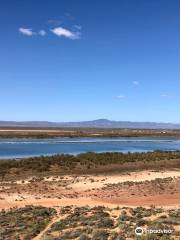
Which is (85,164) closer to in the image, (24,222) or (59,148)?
(24,222)

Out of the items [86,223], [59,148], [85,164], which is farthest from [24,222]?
[59,148]

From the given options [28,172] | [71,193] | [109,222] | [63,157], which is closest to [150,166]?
[63,157]

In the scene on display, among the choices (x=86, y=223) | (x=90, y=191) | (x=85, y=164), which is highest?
(x=86, y=223)

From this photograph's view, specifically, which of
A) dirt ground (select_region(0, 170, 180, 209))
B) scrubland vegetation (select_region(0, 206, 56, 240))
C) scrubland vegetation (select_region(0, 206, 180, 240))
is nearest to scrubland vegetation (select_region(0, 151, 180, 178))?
dirt ground (select_region(0, 170, 180, 209))

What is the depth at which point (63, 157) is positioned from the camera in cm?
4897

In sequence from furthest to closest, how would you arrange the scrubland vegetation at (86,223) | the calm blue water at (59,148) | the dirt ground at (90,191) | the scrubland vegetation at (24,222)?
the calm blue water at (59,148)
the dirt ground at (90,191)
the scrubland vegetation at (24,222)
the scrubland vegetation at (86,223)

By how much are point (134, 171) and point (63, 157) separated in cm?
1170

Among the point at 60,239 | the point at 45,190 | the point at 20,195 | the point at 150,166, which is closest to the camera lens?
the point at 60,239

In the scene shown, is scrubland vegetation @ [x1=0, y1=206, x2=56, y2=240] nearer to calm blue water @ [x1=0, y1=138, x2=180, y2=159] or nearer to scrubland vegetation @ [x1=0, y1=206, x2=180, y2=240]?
scrubland vegetation @ [x1=0, y1=206, x2=180, y2=240]

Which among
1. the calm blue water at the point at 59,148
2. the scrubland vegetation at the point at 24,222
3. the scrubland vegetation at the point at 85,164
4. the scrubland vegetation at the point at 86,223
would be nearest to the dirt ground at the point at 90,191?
the scrubland vegetation at the point at 24,222

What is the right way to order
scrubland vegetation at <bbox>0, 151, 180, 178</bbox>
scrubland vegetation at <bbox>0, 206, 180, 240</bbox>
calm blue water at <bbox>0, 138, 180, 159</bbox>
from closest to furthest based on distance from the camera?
1. scrubland vegetation at <bbox>0, 206, 180, 240</bbox>
2. scrubland vegetation at <bbox>0, 151, 180, 178</bbox>
3. calm blue water at <bbox>0, 138, 180, 159</bbox>

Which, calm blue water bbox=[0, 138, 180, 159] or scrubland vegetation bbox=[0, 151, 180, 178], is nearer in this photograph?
scrubland vegetation bbox=[0, 151, 180, 178]

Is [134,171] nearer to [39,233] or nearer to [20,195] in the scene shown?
[20,195]

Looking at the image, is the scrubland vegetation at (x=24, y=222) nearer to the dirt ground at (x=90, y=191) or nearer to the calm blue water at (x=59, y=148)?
the dirt ground at (x=90, y=191)
